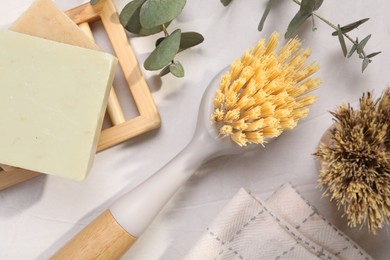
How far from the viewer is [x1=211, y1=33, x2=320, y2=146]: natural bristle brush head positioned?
0.63 meters

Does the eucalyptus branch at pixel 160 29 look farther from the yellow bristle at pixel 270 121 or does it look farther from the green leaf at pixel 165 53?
the yellow bristle at pixel 270 121

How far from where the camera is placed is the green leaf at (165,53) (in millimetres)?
656

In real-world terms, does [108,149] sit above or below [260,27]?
below

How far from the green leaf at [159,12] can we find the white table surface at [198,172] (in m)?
0.10

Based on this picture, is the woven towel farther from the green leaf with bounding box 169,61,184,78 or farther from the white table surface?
the green leaf with bounding box 169,61,184,78

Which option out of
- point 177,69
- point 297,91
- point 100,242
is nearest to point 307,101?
point 297,91

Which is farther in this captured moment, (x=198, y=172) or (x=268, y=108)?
(x=198, y=172)

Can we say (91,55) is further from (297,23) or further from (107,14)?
(297,23)

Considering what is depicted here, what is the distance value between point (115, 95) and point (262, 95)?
Answer: 19 cm

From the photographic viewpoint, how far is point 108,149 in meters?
0.72

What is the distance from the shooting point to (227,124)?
65 centimetres

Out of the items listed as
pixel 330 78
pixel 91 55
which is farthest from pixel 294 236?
pixel 91 55

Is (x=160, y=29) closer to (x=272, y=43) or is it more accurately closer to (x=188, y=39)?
(x=188, y=39)

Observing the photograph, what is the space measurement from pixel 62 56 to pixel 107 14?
0.36ft
